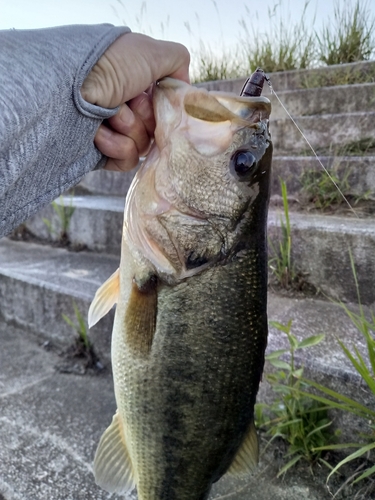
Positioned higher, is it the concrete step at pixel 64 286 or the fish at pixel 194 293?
the fish at pixel 194 293

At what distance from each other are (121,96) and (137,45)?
0.48 ft

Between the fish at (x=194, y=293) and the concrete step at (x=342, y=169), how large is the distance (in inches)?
60.0

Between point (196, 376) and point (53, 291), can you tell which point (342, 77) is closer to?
point (53, 291)

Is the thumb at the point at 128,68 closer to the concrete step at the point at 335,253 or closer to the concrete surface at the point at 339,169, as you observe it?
the concrete step at the point at 335,253

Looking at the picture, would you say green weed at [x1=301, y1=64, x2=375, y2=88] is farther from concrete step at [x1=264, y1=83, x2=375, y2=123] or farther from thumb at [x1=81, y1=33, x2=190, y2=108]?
thumb at [x1=81, y1=33, x2=190, y2=108]

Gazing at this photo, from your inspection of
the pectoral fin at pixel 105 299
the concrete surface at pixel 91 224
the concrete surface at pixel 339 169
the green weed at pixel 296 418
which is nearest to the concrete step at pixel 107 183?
the concrete surface at pixel 91 224

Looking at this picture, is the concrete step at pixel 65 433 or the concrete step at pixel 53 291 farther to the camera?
the concrete step at pixel 53 291

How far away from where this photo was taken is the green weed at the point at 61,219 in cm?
389

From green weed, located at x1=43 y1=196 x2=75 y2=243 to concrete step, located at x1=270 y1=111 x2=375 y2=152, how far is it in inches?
71.0

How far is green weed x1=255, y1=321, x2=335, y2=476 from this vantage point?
6.07ft

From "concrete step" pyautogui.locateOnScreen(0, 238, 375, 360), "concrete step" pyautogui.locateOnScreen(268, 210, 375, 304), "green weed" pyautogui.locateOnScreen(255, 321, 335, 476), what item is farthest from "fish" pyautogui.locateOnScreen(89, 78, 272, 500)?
"concrete step" pyautogui.locateOnScreen(268, 210, 375, 304)

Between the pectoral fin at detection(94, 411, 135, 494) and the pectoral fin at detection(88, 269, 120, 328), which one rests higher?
the pectoral fin at detection(88, 269, 120, 328)

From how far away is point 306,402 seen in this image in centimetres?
192

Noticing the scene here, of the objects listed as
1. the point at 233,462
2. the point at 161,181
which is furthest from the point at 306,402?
the point at 161,181
